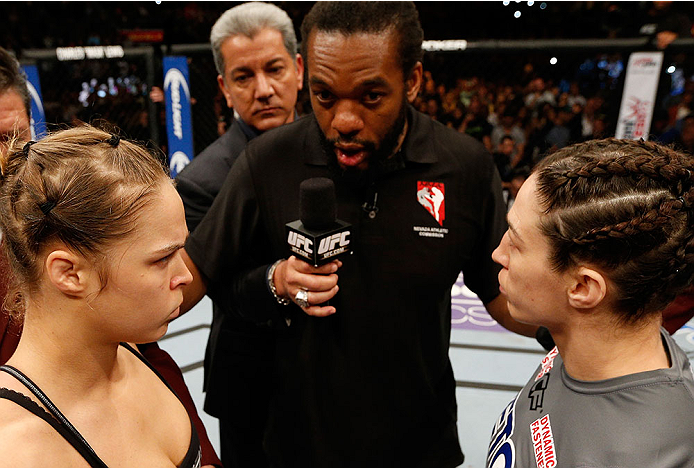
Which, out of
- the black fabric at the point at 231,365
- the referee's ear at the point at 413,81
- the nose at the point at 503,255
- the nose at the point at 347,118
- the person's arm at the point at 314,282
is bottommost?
the black fabric at the point at 231,365

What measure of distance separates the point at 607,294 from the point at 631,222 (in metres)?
0.15

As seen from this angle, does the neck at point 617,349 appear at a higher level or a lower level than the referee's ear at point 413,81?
lower

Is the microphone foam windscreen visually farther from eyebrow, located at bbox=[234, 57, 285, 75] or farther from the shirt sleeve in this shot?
eyebrow, located at bbox=[234, 57, 285, 75]

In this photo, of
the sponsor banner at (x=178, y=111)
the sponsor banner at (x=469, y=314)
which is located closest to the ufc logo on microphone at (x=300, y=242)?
the sponsor banner at (x=469, y=314)

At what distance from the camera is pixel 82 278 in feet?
2.98

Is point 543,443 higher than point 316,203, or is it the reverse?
point 316,203

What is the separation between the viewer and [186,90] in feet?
13.7

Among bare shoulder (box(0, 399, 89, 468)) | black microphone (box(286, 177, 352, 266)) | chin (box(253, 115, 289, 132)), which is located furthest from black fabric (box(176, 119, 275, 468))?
bare shoulder (box(0, 399, 89, 468))

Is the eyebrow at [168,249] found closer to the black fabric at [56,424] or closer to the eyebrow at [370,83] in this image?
the black fabric at [56,424]

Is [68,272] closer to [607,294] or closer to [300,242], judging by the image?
[300,242]

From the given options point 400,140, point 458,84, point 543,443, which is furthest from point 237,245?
point 458,84

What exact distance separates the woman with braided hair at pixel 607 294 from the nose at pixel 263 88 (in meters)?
1.23

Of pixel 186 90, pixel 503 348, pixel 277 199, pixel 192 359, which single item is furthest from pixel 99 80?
pixel 277 199

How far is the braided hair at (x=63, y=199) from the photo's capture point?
2.94ft
